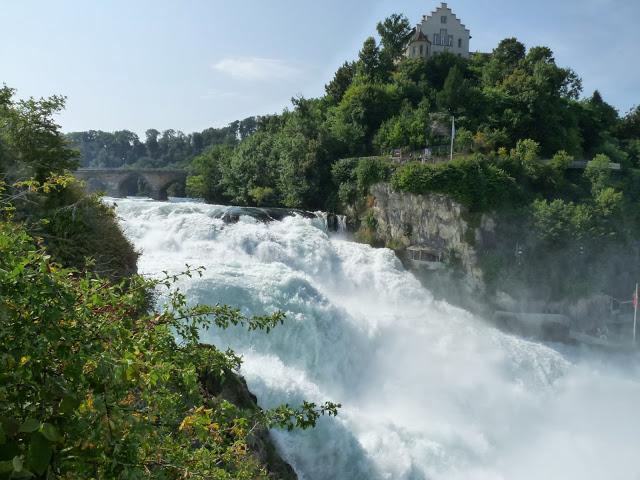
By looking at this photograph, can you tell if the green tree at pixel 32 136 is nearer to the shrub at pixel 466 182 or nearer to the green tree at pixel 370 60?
the shrub at pixel 466 182

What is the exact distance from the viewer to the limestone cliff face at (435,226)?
66.8 feet

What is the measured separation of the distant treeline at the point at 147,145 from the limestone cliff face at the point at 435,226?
70.6 metres

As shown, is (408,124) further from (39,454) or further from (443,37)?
(39,454)

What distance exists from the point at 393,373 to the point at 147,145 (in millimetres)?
89399

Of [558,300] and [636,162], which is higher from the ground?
[636,162]

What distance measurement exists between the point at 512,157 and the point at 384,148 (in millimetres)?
7035

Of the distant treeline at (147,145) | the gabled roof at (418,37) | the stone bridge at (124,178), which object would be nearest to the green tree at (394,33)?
the gabled roof at (418,37)

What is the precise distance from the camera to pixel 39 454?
165cm

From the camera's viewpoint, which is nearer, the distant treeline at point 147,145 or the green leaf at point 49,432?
the green leaf at point 49,432

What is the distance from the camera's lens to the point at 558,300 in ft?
65.5

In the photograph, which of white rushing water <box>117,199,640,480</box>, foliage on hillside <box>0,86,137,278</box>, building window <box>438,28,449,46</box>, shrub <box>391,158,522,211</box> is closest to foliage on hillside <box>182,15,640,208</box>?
shrub <box>391,158,522,211</box>

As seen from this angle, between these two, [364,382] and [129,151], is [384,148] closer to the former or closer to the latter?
[364,382]

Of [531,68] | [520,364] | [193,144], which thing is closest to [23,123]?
[520,364]

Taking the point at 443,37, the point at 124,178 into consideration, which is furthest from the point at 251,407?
the point at 443,37
